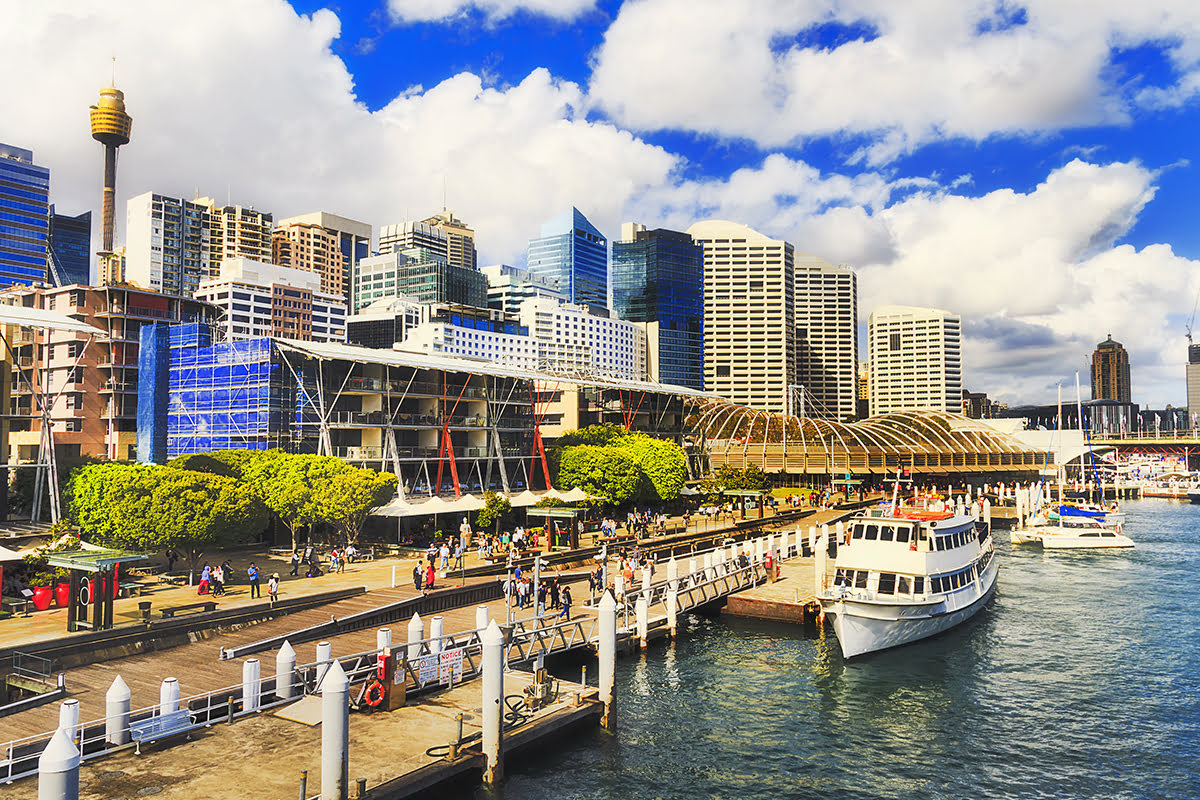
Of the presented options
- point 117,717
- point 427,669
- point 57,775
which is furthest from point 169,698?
point 427,669

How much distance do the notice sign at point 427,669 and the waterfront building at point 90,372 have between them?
7374cm

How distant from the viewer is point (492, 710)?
1036 inches

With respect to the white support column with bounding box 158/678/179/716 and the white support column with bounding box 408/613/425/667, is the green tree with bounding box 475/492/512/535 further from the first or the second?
the white support column with bounding box 158/678/179/716

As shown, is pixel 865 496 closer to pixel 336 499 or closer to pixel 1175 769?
pixel 336 499

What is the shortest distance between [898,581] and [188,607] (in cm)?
3554

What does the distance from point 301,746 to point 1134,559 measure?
269 ft

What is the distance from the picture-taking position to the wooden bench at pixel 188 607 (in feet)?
122

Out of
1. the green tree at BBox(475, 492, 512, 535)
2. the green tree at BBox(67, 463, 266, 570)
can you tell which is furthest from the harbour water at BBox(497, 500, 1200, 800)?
the green tree at BBox(67, 463, 266, 570)

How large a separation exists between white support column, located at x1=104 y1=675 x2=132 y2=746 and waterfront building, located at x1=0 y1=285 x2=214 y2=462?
7448 centimetres

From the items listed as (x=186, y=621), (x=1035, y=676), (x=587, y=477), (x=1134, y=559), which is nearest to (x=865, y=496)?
(x=1134, y=559)

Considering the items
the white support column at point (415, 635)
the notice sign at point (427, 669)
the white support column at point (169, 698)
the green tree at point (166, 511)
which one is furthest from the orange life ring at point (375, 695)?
the green tree at point (166, 511)

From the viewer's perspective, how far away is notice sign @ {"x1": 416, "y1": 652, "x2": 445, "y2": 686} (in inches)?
1198

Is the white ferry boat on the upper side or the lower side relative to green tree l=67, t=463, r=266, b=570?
lower

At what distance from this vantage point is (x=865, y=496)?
123 m
